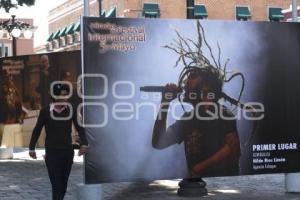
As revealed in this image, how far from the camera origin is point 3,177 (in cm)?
1263

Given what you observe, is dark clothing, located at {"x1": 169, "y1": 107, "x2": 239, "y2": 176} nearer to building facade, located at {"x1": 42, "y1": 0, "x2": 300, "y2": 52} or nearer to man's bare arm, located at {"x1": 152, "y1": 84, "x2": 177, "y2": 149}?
man's bare arm, located at {"x1": 152, "y1": 84, "x2": 177, "y2": 149}

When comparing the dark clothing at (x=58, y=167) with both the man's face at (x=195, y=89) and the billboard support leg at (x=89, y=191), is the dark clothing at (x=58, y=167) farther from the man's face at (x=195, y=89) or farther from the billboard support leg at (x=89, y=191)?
the man's face at (x=195, y=89)

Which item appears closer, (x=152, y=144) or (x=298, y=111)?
(x=152, y=144)

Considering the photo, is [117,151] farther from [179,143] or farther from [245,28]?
[245,28]

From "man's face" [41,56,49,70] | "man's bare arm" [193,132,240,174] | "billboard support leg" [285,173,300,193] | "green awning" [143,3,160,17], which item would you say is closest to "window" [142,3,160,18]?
"green awning" [143,3,160,17]

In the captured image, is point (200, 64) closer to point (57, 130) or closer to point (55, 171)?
point (57, 130)

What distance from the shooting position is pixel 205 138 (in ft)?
31.1

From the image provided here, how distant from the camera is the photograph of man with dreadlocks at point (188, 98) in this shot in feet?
28.9

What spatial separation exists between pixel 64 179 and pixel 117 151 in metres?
1.05

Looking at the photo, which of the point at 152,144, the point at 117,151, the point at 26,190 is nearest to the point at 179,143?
the point at 152,144

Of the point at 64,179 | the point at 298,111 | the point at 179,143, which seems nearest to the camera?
the point at 64,179

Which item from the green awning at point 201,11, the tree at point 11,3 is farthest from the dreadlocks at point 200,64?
the green awning at point 201,11

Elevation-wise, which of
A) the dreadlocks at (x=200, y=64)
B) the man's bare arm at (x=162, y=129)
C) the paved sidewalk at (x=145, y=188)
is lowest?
the paved sidewalk at (x=145, y=188)

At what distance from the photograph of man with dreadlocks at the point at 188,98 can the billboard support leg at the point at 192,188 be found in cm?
66
